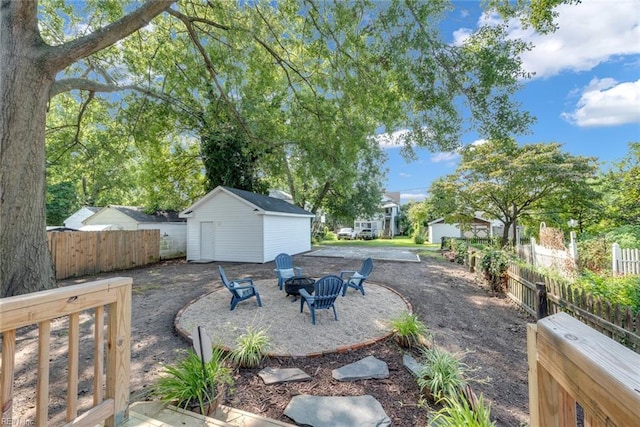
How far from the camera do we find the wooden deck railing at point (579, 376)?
668 mm

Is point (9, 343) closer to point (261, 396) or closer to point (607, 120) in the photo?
point (261, 396)

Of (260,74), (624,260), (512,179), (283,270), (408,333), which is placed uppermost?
(260,74)

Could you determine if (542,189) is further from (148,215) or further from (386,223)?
(386,223)

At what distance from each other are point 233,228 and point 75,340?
1269cm

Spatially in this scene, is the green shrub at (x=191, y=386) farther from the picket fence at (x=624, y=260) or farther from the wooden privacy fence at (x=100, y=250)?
the picket fence at (x=624, y=260)

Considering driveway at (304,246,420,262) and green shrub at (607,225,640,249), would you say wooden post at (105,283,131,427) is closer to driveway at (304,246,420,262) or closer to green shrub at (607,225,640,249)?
driveway at (304,246,420,262)

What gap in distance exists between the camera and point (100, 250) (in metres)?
11.6

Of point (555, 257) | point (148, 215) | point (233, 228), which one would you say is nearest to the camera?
point (555, 257)

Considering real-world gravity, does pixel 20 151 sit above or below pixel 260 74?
below

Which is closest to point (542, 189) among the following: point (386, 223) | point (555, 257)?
point (555, 257)

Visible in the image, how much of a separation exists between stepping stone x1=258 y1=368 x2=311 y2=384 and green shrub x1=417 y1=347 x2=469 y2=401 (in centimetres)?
139

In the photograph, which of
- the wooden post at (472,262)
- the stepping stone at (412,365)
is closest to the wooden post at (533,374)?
the stepping stone at (412,365)

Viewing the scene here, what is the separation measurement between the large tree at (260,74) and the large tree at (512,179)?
616cm

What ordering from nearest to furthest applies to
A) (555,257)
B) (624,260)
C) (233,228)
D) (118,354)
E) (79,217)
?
(118,354), (624,260), (555,257), (233,228), (79,217)
